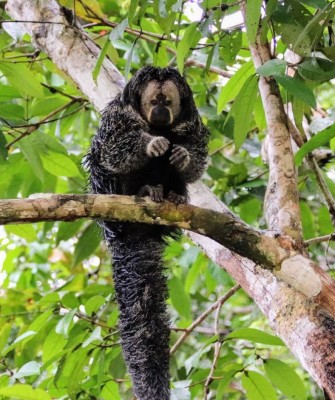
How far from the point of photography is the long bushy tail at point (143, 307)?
7.99 ft

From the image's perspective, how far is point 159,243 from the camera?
2.72 metres

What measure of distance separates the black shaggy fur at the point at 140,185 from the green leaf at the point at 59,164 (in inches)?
15.5

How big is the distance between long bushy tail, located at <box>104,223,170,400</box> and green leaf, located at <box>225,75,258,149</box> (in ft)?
1.87

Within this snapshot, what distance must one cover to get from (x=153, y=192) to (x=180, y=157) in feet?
0.73

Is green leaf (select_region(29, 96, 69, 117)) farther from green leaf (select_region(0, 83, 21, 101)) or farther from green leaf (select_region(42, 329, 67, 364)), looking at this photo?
green leaf (select_region(42, 329, 67, 364))

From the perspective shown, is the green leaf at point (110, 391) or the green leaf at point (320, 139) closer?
the green leaf at point (320, 139)

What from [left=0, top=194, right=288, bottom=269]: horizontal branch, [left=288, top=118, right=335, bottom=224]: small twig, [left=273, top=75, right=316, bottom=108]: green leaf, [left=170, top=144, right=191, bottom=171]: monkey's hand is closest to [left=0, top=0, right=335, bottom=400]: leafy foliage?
[left=273, top=75, right=316, bottom=108]: green leaf

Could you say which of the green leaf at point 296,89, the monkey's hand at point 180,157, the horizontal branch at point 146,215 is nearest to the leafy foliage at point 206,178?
the green leaf at point 296,89

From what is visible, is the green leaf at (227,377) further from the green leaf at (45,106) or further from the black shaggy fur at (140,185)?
the green leaf at (45,106)

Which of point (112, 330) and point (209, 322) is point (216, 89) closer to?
point (112, 330)

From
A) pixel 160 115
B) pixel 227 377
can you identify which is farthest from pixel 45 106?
pixel 227 377

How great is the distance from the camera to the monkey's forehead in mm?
2711

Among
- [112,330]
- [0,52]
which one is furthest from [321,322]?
[0,52]

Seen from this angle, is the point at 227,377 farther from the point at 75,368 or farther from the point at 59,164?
the point at 59,164
